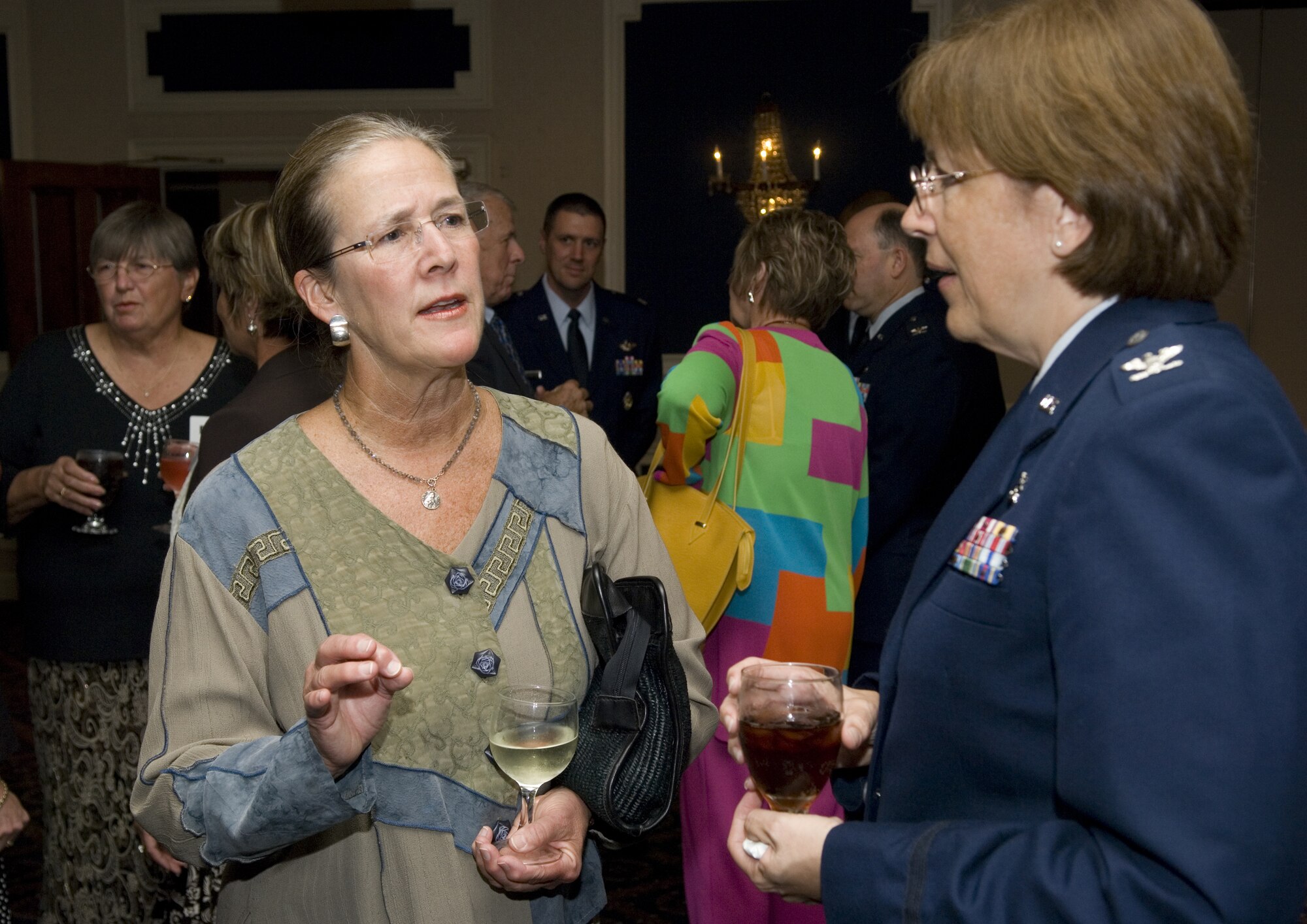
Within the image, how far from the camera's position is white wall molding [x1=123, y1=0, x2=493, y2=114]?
23.8 feet

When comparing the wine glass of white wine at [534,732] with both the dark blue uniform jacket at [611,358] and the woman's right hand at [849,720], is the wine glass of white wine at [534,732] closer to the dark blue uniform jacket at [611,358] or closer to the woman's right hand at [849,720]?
the woman's right hand at [849,720]

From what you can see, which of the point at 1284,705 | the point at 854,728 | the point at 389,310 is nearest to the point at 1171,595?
the point at 1284,705

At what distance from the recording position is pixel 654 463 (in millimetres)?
2895

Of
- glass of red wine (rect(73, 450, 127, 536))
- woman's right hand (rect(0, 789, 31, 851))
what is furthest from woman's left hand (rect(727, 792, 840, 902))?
glass of red wine (rect(73, 450, 127, 536))

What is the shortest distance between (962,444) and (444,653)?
2.19 m

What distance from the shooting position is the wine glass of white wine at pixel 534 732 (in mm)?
1241

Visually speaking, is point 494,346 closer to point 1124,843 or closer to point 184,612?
point 184,612

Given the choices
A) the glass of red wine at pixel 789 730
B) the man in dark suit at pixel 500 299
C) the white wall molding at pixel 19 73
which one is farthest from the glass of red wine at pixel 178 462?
the white wall molding at pixel 19 73

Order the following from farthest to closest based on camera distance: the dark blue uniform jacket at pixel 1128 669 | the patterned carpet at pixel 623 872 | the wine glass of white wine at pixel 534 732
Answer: the patterned carpet at pixel 623 872 → the wine glass of white wine at pixel 534 732 → the dark blue uniform jacket at pixel 1128 669

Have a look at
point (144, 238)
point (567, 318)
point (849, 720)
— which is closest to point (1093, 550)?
point (849, 720)

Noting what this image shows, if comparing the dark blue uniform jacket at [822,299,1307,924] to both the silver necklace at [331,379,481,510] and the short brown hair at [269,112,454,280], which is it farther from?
the short brown hair at [269,112,454,280]

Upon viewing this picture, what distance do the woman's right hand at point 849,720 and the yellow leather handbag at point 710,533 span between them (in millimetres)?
1249

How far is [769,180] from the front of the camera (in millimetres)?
6797

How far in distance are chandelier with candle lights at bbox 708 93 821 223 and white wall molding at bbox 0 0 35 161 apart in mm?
4455
